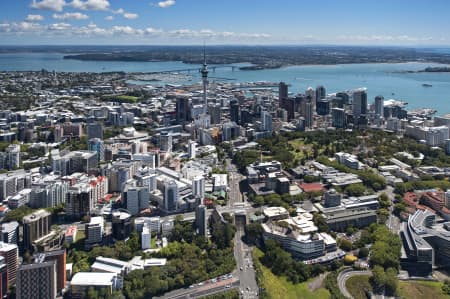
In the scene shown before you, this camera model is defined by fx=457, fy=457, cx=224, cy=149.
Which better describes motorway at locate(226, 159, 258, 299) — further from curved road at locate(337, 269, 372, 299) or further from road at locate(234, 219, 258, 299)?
curved road at locate(337, 269, 372, 299)

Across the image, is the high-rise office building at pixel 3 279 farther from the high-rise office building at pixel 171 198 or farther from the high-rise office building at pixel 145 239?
the high-rise office building at pixel 171 198

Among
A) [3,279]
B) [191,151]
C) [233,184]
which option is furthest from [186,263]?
[191,151]

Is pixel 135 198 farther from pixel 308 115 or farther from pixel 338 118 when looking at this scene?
pixel 338 118

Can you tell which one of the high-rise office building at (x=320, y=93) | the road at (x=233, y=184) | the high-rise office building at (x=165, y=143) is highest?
the high-rise office building at (x=320, y=93)

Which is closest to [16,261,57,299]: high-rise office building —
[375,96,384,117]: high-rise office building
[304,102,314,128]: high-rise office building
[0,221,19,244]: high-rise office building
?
[0,221,19,244]: high-rise office building

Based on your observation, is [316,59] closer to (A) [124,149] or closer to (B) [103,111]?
(B) [103,111]

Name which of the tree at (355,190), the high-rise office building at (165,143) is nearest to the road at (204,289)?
the tree at (355,190)
